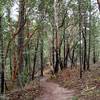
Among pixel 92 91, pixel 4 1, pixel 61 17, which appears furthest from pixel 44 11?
pixel 92 91

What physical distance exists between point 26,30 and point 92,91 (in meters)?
16.3

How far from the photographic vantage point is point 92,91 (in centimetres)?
1400

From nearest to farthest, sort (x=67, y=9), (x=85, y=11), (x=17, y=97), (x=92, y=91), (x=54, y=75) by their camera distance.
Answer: (x=92, y=91), (x=17, y=97), (x=54, y=75), (x=85, y=11), (x=67, y=9)

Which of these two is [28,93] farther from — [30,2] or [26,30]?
[26,30]

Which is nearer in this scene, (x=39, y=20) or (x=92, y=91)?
(x=92, y=91)

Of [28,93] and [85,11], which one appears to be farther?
[85,11]

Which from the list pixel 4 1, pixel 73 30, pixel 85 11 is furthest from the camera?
pixel 73 30

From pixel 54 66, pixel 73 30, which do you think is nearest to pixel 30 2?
pixel 54 66

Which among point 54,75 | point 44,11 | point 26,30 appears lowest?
point 54,75

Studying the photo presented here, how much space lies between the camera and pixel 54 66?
29328 mm

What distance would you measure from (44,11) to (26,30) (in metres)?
3.43

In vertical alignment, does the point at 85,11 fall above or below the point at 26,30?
above

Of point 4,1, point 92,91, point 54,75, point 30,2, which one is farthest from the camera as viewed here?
point 54,75

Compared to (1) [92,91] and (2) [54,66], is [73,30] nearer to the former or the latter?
(2) [54,66]
